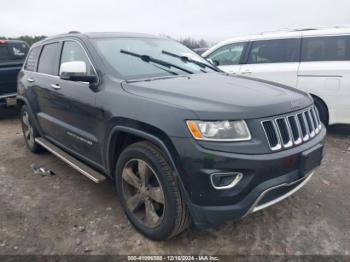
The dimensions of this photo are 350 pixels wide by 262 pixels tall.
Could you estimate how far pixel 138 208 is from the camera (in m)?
3.00

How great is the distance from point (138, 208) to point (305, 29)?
184 inches

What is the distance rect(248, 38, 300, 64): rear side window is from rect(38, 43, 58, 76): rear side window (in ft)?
11.9

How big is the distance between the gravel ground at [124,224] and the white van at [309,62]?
A: 1.44 meters

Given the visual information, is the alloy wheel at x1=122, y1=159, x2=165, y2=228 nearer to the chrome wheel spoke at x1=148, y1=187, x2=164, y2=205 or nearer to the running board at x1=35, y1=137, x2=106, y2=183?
the chrome wheel spoke at x1=148, y1=187, x2=164, y2=205

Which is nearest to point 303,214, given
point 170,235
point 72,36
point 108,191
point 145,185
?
point 170,235

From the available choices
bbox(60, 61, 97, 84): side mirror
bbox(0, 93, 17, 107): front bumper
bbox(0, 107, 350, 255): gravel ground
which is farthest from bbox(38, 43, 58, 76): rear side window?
bbox(0, 93, 17, 107): front bumper

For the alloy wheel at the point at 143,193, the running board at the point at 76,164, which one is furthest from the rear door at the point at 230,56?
the alloy wheel at the point at 143,193

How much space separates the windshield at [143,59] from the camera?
3283 millimetres

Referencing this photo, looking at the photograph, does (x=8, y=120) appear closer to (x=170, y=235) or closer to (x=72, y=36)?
(x=72, y=36)

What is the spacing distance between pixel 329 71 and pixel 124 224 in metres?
4.15

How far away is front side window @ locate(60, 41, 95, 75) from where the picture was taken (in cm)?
337

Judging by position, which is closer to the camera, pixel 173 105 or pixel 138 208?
pixel 173 105

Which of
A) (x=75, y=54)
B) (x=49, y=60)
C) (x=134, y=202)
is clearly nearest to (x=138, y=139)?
(x=134, y=202)

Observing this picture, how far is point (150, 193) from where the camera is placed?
9.14ft
